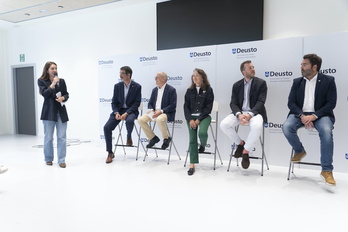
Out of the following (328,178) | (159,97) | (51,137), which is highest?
(159,97)

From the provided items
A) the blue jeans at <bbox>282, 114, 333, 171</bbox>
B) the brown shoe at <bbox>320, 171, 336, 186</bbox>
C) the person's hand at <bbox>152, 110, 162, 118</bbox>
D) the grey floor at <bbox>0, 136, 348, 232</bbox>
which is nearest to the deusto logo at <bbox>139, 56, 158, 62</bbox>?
the person's hand at <bbox>152, 110, 162, 118</bbox>

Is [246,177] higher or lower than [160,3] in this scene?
lower

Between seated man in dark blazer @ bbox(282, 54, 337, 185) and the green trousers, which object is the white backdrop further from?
the green trousers

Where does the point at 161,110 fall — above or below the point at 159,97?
below

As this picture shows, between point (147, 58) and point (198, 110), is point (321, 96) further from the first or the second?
point (147, 58)

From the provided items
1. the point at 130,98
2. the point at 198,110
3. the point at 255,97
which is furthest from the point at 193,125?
the point at 130,98

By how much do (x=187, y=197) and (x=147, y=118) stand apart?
180cm

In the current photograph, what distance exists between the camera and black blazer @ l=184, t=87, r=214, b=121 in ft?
12.2

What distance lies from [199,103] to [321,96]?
1541mm

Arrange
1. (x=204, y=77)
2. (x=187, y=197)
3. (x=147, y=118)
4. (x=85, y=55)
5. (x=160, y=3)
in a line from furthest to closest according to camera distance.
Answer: (x=85, y=55)
(x=160, y=3)
(x=147, y=118)
(x=204, y=77)
(x=187, y=197)

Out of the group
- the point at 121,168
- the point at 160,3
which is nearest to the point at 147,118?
the point at 121,168

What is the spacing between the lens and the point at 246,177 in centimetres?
336

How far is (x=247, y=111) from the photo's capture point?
3.57 meters

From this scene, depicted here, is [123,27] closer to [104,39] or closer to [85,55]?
[104,39]
